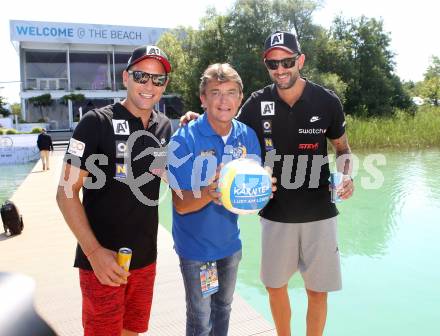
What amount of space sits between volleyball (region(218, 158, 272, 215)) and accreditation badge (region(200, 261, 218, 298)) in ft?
1.32

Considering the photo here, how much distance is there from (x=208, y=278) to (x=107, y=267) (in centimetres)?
60

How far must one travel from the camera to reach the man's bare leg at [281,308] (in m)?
3.08

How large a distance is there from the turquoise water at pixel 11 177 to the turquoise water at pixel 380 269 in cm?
563

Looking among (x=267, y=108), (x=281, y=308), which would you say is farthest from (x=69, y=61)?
(x=281, y=308)

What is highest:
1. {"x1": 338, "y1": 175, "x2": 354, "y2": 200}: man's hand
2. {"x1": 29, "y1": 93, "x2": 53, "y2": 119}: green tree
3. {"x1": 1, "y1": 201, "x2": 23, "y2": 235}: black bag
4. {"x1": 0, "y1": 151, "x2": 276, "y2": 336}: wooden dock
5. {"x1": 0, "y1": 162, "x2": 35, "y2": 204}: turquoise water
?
{"x1": 29, "y1": 93, "x2": 53, "y2": 119}: green tree

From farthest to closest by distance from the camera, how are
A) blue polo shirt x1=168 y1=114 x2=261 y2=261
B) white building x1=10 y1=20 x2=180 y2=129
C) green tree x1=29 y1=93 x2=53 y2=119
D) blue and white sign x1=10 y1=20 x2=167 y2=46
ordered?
white building x1=10 y1=20 x2=180 y2=129, blue and white sign x1=10 y1=20 x2=167 y2=46, green tree x1=29 y1=93 x2=53 y2=119, blue polo shirt x1=168 y1=114 x2=261 y2=261

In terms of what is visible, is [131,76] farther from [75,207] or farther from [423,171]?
[423,171]

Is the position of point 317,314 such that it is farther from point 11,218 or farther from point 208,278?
point 11,218

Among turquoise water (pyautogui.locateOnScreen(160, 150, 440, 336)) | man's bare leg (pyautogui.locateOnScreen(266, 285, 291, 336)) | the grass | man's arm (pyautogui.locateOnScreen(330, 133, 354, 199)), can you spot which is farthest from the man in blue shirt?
the grass

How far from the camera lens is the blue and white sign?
126 ft

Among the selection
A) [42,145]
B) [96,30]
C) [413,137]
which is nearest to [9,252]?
[42,145]

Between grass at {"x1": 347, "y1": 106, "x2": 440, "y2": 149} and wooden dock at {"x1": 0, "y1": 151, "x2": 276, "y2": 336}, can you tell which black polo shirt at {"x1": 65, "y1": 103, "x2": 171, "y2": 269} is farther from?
grass at {"x1": 347, "y1": 106, "x2": 440, "y2": 149}

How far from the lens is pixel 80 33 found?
39.8 m

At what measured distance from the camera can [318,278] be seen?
2.97 metres
